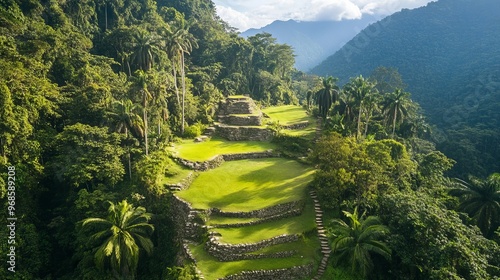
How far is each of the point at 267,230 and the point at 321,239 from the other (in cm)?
368

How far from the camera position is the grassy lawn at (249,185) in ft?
81.1

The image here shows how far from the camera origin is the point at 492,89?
84438mm

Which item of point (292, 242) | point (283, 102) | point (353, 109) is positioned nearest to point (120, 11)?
point (283, 102)

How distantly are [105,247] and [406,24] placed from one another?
162m

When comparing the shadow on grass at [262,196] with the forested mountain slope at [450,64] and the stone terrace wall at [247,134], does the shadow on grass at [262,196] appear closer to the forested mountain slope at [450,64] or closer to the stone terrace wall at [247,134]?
the stone terrace wall at [247,134]

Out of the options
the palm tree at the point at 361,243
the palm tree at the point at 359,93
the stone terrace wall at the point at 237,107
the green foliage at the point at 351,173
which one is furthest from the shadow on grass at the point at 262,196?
the stone terrace wall at the point at 237,107

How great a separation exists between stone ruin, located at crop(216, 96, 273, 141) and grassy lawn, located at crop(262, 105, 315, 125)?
444 cm

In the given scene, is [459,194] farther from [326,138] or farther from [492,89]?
[492,89]

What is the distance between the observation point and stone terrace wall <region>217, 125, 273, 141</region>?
38.2 m

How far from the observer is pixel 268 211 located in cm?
2370

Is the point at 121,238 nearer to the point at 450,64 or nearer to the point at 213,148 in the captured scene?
the point at 213,148

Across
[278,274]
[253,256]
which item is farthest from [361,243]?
[253,256]

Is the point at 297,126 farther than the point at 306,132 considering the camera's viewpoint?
Yes

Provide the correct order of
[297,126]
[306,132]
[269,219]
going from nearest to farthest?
1. [269,219]
2. [306,132]
3. [297,126]
